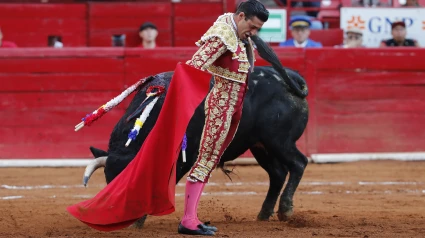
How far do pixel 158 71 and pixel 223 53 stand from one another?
4.59 metres

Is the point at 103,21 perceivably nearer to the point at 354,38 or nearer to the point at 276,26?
the point at 276,26

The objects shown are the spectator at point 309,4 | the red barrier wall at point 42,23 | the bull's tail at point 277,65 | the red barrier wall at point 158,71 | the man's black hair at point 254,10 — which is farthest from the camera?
the spectator at point 309,4

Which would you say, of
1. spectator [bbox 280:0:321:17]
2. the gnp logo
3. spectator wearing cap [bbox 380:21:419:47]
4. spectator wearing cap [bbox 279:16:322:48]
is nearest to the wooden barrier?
the gnp logo

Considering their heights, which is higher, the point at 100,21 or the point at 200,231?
the point at 100,21

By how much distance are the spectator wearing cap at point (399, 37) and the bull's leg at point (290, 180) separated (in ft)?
15.1

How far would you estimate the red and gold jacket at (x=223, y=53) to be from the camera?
16.0ft

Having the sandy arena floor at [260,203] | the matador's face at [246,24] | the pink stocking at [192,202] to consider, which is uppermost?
the matador's face at [246,24]

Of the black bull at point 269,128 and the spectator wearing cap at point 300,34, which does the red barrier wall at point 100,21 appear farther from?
the black bull at point 269,128

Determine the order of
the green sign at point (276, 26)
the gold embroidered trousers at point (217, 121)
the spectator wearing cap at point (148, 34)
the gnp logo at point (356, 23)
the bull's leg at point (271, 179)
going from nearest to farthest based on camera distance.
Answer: the gold embroidered trousers at point (217, 121) < the bull's leg at point (271, 179) < the spectator wearing cap at point (148, 34) < the gnp logo at point (356, 23) < the green sign at point (276, 26)

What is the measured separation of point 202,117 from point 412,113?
4.65 metres

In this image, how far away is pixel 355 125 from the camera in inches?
386

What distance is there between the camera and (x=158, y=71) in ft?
31.1

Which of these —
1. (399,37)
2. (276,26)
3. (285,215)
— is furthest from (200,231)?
(276,26)

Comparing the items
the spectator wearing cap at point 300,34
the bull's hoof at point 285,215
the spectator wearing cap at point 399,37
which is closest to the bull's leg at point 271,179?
the bull's hoof at point 285,215
